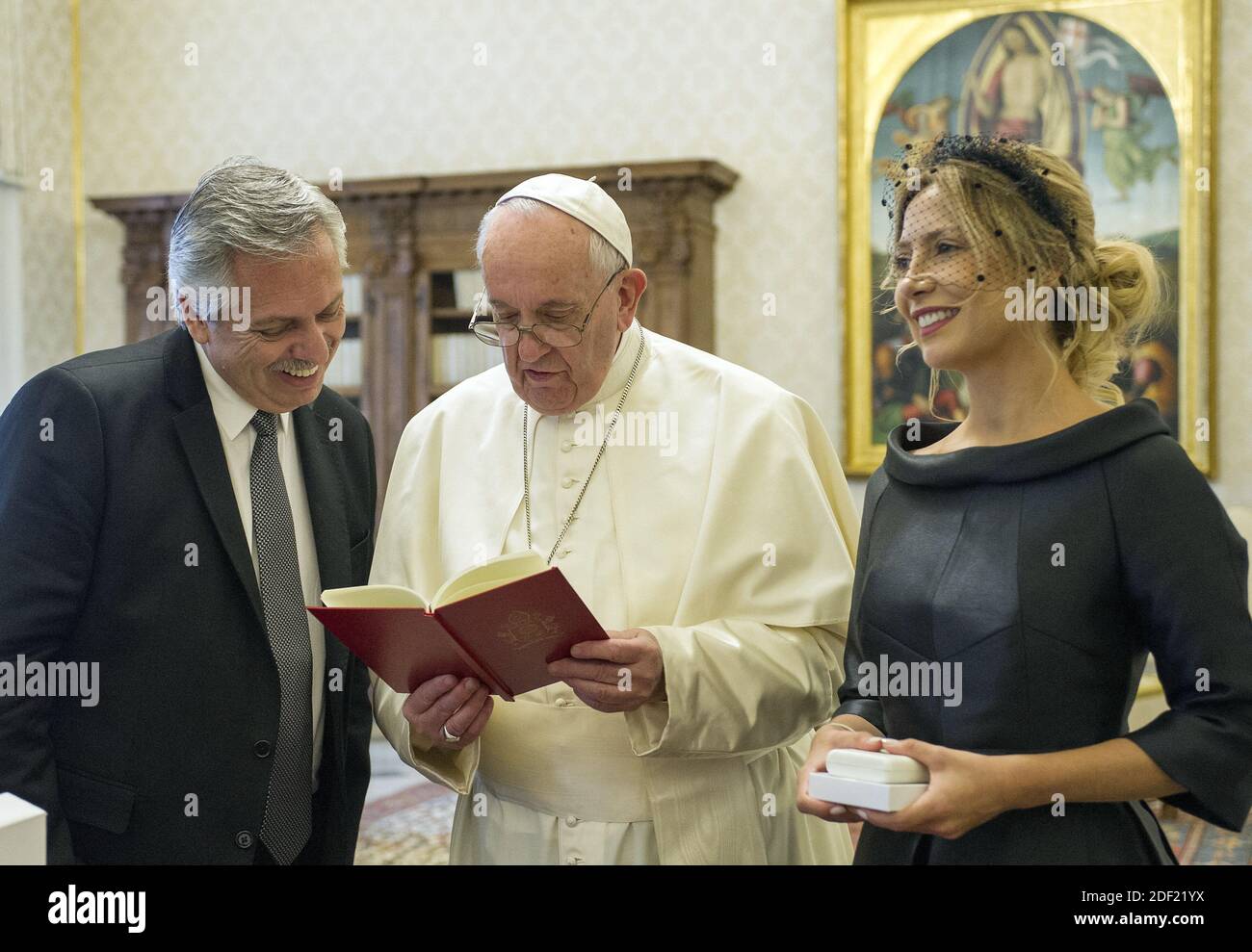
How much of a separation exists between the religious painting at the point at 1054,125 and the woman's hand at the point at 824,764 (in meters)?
5.44

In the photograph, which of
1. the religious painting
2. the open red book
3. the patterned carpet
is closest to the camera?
the open red book

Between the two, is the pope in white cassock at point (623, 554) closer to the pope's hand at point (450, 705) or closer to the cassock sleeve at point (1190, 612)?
the pope's hand at point (450, 705)

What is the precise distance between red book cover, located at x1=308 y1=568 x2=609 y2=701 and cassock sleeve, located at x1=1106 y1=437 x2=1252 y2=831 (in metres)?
0.80

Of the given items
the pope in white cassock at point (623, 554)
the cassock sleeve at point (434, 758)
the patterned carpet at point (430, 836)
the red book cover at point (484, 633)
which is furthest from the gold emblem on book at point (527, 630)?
the patterned carpet at point (430, 836)

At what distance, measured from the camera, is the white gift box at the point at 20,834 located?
1.52 m

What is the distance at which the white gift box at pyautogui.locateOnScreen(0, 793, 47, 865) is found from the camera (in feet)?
4.99

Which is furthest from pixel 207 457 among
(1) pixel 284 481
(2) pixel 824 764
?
(2) pixel 824 764

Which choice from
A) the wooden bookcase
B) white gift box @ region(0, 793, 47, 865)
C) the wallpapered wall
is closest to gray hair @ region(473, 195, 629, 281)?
white gift box @ region(0, 793, 47, 865)

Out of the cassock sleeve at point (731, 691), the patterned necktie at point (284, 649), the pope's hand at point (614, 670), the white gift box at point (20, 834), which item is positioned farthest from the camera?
the patterned necktie at point (284, 649)

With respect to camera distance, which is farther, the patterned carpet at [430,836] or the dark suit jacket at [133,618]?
the patterned carpet at [430,836]

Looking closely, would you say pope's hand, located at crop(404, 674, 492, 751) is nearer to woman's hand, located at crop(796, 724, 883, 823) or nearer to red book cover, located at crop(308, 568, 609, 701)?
red book cover, located at crop(308, 568, 609, 701)

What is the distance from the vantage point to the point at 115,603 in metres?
2.33

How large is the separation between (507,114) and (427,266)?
3.76 feet
